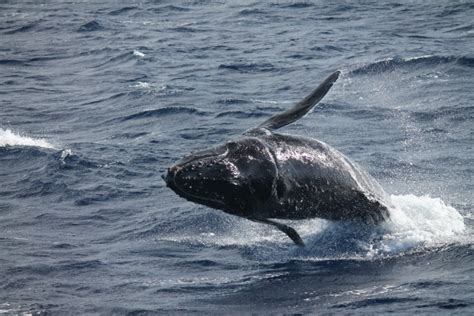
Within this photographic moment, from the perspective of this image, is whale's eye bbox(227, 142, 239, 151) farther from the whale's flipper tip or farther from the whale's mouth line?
the whale's flipper tip

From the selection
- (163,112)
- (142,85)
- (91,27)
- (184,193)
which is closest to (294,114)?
(184,193)

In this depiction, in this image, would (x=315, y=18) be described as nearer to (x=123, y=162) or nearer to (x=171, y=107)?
(x=171, y=107)

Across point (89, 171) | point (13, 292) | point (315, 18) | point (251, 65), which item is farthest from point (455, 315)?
point (315, 18)

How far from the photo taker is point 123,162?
890 inches

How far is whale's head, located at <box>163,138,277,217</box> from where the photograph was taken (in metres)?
12.2

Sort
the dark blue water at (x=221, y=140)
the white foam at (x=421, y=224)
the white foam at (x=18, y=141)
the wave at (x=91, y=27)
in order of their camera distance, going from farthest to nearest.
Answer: the wave at (x=91, y=27) < the white foam at (x=18, y=141) < the white foam at (x=421, y=224) < the dark blue water at (x=221, y=140)

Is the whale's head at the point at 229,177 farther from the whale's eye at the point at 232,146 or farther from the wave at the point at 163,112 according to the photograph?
the wave at the point at 163,112

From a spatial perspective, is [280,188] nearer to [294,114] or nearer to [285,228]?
[285,228]

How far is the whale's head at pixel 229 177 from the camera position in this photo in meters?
12.2

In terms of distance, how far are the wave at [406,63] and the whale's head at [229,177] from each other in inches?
761

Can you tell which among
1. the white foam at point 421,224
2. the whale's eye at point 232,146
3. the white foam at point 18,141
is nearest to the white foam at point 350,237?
the white foam at point 421,224

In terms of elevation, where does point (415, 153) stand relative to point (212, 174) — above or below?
below

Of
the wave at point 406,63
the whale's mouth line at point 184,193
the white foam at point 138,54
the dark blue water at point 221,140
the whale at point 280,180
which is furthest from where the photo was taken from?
the white foam at point 138,54

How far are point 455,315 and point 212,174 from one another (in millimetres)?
3757
